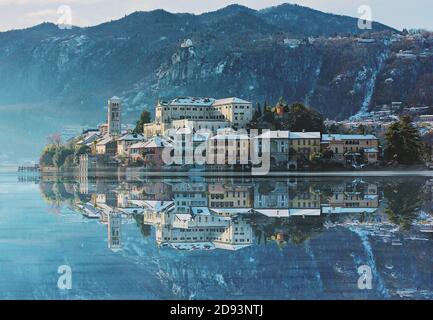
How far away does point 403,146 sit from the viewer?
6619cm

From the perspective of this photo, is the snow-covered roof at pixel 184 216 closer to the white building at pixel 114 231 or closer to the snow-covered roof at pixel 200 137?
the white building at pixel 114 231

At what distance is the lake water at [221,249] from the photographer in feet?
43.0

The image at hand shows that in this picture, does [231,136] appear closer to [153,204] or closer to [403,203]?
[153,204]

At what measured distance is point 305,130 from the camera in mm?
71438

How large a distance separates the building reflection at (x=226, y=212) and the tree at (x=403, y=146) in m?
28.6

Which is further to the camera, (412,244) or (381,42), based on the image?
(381,42)

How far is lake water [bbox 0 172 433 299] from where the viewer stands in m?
13.1

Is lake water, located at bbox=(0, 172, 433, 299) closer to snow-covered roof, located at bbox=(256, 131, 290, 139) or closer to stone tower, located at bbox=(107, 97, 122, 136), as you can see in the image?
snow-covered roof, located at bbox=(256, 131, 290, 139)

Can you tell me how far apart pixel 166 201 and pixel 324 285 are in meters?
18.5

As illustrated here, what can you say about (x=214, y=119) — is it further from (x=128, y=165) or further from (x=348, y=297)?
(x=348, y=297)

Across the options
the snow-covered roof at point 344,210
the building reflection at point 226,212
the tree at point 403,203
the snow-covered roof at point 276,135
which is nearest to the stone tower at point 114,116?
the snow-covered roof at point 276,135

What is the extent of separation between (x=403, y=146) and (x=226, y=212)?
140ft
